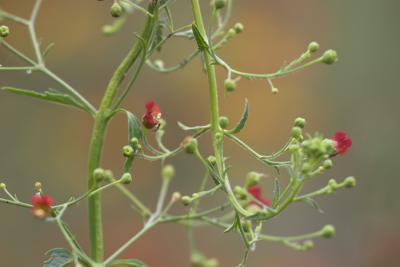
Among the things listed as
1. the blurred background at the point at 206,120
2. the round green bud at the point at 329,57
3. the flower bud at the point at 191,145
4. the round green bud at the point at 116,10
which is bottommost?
the flower bud at the point at 191,145

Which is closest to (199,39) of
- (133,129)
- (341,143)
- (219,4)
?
(219,4)

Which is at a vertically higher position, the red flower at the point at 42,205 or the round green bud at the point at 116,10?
the round green bud at the point at 116,10

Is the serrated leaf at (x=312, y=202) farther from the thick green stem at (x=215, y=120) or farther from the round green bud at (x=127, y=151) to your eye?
the round green bud at (x=127, y=151)

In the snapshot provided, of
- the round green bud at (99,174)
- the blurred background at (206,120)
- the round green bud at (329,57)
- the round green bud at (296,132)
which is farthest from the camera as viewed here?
the blurred background at (206,120)

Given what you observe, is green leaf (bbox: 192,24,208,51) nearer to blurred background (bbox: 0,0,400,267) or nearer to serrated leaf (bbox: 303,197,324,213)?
serrated leaf (bbox: 303,197,324,213)

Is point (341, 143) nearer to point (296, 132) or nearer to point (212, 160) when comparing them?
point (296, 132)

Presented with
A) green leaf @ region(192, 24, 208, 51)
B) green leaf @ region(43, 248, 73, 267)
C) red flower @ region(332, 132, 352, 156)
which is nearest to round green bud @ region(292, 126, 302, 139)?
red flower @ region(332, 132, 352, 156)

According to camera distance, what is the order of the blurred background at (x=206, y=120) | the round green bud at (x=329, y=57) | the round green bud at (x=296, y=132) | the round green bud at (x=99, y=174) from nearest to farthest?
the round green bud at (x=99, y=174) → the round green bud at (x=296, y=132) → the round green bud at (x=329, y=57) → the blurred background at (x=206, y=120)

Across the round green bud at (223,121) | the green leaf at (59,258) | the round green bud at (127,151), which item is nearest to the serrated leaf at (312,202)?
the round green bud at (223,121)
